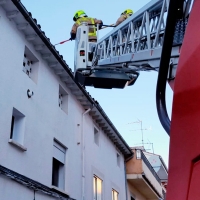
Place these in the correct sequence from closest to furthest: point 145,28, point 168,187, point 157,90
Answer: point 168,187, point 157,90, point 145,28

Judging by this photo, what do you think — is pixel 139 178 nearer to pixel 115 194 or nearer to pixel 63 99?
pixel 115 194

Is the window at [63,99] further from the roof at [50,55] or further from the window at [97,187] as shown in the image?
the window at [97,187]

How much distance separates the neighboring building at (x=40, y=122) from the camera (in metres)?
7.81

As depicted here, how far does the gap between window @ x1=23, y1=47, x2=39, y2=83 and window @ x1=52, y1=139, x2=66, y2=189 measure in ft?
7.51

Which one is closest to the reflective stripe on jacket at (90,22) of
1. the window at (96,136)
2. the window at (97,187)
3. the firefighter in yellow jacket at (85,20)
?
the firefighter in yellow jacket at (85,20)

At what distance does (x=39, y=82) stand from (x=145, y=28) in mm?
5239

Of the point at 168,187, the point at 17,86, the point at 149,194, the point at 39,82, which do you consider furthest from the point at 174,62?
the point at 149,194

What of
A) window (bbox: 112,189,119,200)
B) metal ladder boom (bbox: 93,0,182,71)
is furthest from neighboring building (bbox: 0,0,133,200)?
metal ladder boom (bbox: 93,0,182,71)

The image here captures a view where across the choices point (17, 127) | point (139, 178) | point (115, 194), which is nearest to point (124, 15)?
point (17, 127)

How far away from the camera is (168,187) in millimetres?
2295

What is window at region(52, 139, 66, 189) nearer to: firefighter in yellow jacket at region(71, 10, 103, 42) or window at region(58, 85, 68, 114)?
window at region(58, 85, 68, 114)

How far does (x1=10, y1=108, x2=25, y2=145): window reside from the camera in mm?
8281

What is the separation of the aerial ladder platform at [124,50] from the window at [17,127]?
2359 mm

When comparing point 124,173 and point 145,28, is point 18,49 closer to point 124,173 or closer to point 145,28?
point 145,28
